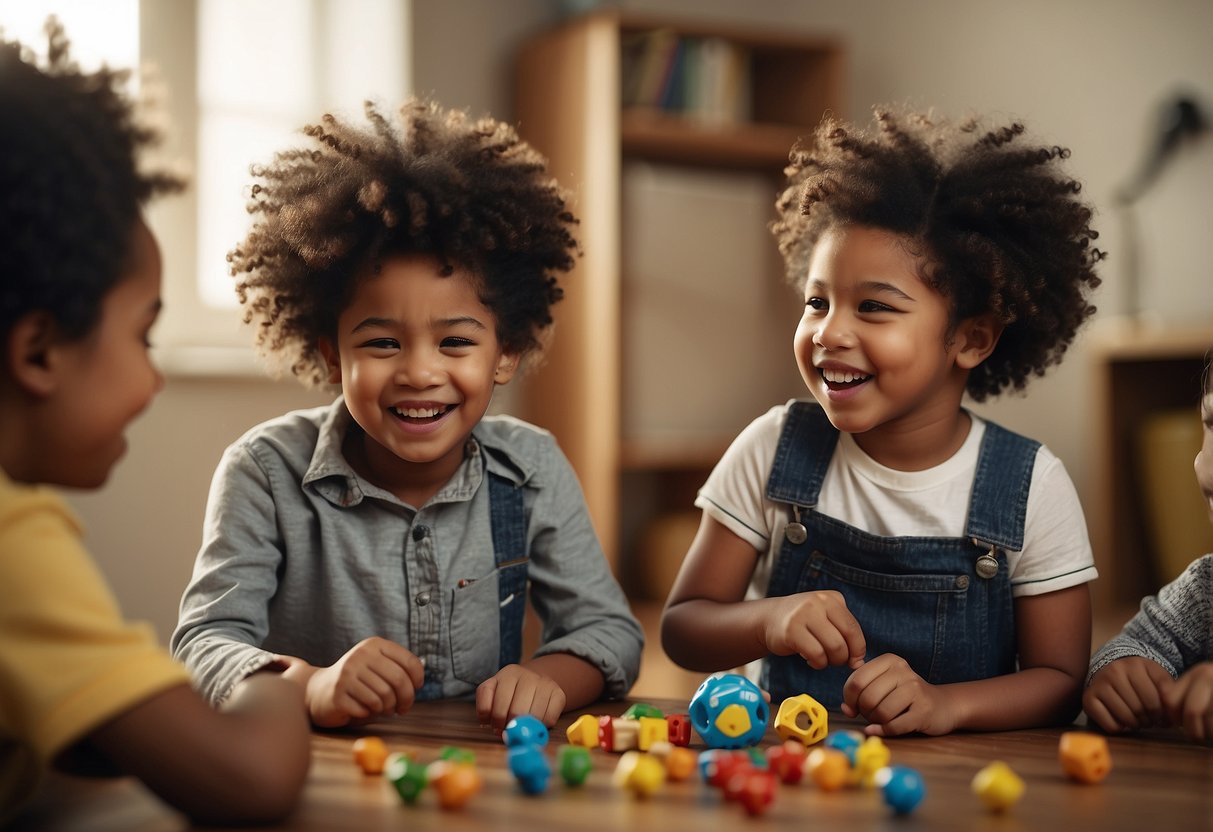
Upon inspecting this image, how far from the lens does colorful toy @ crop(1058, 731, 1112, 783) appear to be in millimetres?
827

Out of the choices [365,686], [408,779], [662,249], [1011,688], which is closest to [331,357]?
[365,686]

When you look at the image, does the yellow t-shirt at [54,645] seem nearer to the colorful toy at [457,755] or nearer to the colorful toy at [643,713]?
the colorful toy at [457,755]

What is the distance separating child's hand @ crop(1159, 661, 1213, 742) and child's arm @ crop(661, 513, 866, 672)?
24 cm

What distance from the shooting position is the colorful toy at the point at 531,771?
2.57 feet

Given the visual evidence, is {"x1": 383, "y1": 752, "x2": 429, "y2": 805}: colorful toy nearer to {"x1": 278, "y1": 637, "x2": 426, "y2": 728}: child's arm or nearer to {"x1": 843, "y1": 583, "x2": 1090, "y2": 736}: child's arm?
{"x1": 278, "y1": 637, "x2": 426, "y2": 728}: child's arm

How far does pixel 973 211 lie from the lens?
4.14 feet

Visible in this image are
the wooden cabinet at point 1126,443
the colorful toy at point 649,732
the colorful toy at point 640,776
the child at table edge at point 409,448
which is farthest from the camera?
the wooden cabinet at point 1126,443

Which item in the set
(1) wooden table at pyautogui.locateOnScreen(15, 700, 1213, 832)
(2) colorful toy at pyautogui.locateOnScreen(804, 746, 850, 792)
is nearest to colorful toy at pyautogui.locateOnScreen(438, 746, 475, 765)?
(1) wooden table at pyautogui.locateOnScreen(15, 700, 1213, 832)

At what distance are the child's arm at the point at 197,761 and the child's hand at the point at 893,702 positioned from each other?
0.48 meters

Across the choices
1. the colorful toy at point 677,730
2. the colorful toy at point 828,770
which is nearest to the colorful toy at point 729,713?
the colorful toy at point 677,730

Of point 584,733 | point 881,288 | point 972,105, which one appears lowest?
point 584,733

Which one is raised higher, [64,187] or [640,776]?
[64,187]

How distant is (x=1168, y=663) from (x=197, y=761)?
82 cm

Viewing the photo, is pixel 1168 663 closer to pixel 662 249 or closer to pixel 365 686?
pixel 365 686
